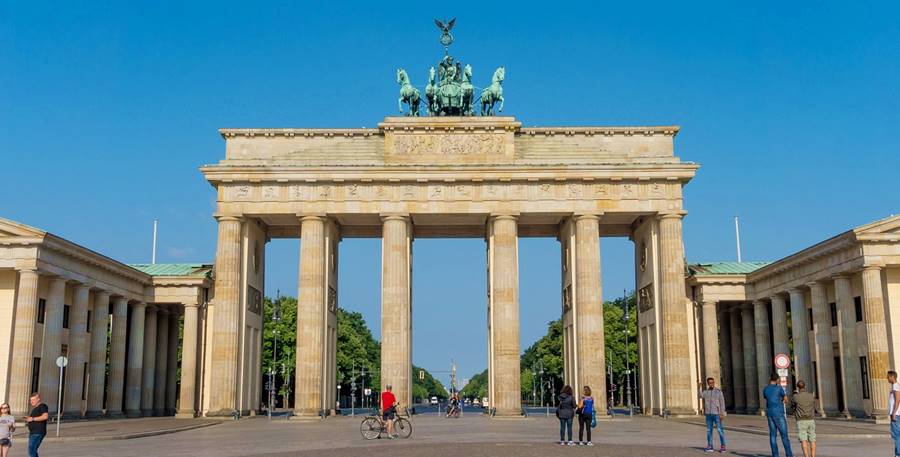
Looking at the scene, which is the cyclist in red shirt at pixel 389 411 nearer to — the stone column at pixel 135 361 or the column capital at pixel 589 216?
the column capital at pixel 589 216

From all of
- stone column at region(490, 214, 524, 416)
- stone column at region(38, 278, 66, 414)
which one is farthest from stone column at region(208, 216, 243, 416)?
stone column at region(490, 214, 524, 416)

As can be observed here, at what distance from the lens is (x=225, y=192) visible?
56000mm

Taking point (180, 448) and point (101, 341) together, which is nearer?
point (180, 448)

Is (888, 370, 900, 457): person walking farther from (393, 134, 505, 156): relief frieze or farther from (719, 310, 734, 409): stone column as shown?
(719, 310, 734, 409): stone column

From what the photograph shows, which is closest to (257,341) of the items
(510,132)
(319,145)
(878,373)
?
(319,145)

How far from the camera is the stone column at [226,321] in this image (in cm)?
5375

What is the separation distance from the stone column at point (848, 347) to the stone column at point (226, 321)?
34.8 meters

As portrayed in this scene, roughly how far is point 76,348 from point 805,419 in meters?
41.2

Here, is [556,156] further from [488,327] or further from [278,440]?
[278,440]

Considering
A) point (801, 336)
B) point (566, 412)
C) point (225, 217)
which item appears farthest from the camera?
point (225, 217)

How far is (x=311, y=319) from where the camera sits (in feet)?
181

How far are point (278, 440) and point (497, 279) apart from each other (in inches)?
1044

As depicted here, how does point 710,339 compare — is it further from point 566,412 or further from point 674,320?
point 566,412

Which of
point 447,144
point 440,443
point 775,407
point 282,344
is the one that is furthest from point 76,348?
point 282,344
